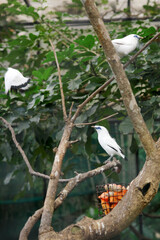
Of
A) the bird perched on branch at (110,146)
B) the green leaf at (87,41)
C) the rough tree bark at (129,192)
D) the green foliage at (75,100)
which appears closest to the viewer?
the rough tree bark at (129,192)

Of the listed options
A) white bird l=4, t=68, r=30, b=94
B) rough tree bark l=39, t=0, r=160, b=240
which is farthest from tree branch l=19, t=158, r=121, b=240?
white bird l=4, t=68, r=30, b=94

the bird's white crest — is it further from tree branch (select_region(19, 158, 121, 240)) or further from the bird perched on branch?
tree branch (select_region(19, 158, 121, 240))

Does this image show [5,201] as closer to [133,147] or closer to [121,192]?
[133,147]

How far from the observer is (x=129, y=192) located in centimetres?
82

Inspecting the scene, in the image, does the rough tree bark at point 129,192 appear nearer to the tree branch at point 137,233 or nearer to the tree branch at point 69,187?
the tree branch at point 69,187

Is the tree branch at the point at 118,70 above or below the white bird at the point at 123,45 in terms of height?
below

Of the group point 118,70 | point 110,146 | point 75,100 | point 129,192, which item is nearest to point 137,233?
point 75,100

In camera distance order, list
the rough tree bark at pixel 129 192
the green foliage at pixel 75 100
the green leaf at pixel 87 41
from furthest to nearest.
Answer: the green foliage at pixel 75 100
the green leaf at pixel 87 41
the rough tree bark at pixel 129 192

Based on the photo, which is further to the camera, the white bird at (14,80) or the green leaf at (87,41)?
the green leaf at (87,41)

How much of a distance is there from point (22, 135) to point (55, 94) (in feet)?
1.05

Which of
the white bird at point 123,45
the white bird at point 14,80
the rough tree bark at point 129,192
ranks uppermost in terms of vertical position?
the white bird at point 123,45

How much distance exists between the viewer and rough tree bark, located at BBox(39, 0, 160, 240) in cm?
74

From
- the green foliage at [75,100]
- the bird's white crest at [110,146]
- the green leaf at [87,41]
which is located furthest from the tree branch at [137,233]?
the green leaf at [87,41]

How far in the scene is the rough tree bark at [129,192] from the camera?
742 millimetres
